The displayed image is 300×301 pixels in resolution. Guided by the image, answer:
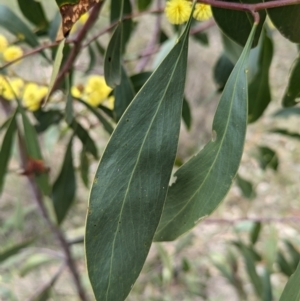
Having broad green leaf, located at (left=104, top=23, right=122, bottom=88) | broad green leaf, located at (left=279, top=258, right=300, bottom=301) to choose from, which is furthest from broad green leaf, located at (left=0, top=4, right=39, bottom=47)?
broad green leaf, located at (left=279, top=258, right=300, bottom=301)

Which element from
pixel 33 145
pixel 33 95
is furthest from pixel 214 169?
pixel 33 95

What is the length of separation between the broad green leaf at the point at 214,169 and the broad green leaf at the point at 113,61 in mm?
128

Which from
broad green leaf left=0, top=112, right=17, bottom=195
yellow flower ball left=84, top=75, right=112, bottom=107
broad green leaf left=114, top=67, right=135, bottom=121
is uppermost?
broad green leaf left=114, top=67, right=135, bottom=121

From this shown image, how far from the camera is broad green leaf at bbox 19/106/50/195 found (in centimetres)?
59

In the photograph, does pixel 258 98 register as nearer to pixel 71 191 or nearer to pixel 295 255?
pixel 71 191

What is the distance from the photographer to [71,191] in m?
0.76

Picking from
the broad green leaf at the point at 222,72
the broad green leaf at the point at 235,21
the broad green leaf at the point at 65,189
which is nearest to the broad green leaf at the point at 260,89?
the broad green leaf at the point at 222,72

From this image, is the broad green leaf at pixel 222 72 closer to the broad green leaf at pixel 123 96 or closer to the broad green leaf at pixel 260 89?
the broad green leaf at pixel 260 89

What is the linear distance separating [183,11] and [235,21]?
0.18ft

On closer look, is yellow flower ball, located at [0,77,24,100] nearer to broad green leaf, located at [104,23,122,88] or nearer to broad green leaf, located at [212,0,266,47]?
broad green leaf, located at [104,23,122,88]

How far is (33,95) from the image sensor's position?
708 mm

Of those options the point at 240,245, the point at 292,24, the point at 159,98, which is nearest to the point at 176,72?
the point at 159,98

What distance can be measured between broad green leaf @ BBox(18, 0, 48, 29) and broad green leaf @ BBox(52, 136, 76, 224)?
0.20 metres

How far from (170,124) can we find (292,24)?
0.16m
